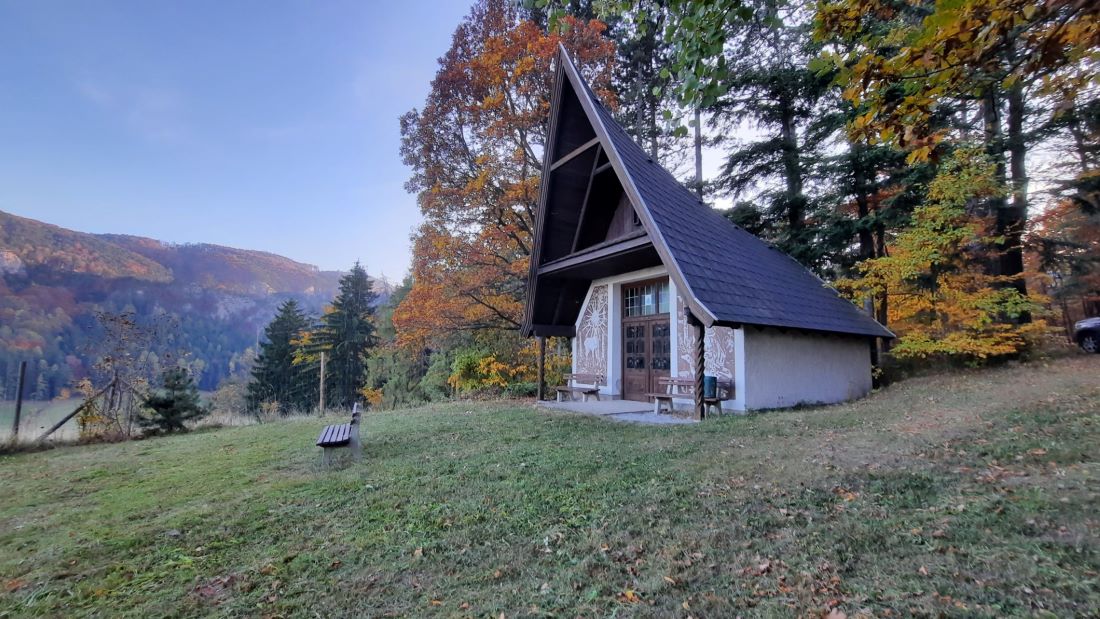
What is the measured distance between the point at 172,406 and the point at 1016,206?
819 inches

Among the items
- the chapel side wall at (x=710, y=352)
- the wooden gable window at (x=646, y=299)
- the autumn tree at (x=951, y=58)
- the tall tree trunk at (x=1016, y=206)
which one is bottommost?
the chapel side wall at (x=710, y=352)

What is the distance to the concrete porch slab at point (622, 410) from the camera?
8357 mm

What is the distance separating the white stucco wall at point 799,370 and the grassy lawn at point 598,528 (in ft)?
9.62

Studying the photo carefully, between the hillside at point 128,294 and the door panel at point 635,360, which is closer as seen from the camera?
the door panel at point 635,360

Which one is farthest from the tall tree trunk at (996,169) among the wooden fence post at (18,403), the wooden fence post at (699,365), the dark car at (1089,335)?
the wooden fence post at (18,403)

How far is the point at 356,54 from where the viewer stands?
14.2 meters

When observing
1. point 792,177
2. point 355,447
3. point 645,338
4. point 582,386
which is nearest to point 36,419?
point 355,447

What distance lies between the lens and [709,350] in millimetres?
9867

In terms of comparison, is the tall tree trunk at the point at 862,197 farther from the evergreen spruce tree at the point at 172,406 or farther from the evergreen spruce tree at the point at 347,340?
the evergreen spruce tree at the point at 347,340

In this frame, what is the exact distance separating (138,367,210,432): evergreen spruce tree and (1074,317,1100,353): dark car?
2224 centimetres

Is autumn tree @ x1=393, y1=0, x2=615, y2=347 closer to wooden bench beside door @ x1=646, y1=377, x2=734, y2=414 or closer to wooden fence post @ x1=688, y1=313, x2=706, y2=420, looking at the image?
wooden bench beside door @ x1=646, y1=377, x2=734, y2=414

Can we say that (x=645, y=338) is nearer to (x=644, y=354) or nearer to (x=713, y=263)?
(x=644, y=354)

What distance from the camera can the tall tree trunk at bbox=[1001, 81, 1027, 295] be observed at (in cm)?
1162

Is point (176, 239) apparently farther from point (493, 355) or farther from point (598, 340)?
point (598, 340)
